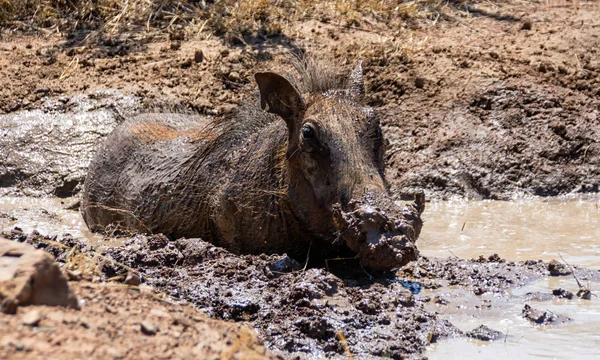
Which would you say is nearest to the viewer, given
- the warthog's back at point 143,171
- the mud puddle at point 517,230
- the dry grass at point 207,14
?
the mud puddle at point 517,230

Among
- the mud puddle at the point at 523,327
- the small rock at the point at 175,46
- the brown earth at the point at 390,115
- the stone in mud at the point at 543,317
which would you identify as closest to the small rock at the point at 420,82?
the brown earth at the point at 390,115

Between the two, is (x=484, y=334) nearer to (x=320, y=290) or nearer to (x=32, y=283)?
(x=320, y=290)

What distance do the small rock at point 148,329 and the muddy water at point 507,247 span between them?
1.74 meters

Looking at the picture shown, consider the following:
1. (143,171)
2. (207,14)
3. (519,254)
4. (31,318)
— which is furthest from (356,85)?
(207,14)

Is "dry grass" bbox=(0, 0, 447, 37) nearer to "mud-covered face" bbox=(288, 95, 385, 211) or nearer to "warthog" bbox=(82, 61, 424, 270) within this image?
"warthog" bbox=(82, 61, 424, 270)

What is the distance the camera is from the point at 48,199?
9.77m

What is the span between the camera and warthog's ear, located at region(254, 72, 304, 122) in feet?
20.9

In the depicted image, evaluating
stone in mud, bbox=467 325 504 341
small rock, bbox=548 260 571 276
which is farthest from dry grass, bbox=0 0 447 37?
stone in mud, bbox=467 325 504 341

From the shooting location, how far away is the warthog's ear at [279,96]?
20.9 feet

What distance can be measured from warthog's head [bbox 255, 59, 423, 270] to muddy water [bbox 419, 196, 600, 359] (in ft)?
1.84

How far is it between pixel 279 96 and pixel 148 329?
10.4 ft

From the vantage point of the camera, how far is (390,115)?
10344mm

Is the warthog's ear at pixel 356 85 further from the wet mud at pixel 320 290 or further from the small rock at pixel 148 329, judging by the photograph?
the small rock at pixel 148 329

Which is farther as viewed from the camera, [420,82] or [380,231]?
[420,82]
